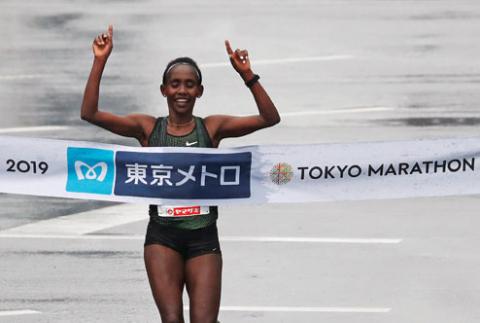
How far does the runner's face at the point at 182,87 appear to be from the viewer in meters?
10.5

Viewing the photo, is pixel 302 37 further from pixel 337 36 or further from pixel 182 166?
pixel 182 166

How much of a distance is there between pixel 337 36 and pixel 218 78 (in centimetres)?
279

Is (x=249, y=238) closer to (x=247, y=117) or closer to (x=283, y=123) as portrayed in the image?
(x=283, y=123)

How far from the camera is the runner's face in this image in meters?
10.5

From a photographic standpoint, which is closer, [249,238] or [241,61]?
[241,61]

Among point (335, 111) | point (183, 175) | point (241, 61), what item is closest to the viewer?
point (241, 61)

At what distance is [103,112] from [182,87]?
1.85 ft

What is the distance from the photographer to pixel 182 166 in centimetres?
1109

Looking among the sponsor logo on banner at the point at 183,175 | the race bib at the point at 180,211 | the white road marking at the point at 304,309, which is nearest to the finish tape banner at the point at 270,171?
the sponsor logo on banner at the point at 183,175

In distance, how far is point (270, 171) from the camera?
11578 millimetres

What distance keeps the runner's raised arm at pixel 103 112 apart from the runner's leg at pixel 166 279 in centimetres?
77

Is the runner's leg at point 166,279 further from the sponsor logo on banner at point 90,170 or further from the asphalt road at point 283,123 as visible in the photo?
the asphalt road at point 283,123

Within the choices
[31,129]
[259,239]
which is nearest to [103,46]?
[259,239]

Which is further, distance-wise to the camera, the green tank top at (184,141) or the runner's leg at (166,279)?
the green tank top at (184,141)
